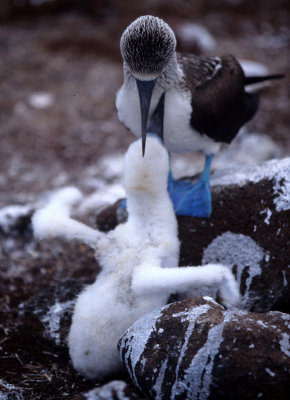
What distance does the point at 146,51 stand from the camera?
7.34 ft

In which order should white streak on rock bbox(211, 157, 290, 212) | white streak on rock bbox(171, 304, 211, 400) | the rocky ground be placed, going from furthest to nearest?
the rocky ground
white streak on rock bbox(211, 157, 290, 212)
white streak on rock bbox(171, 304, 211, 400)

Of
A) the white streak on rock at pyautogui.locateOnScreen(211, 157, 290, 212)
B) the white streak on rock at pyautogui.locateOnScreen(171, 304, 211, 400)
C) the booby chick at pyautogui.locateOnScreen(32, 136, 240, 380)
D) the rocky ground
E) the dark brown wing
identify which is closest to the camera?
the white streak on rock at pyautogui.locateOnScreen(171, 304, 211, 400)

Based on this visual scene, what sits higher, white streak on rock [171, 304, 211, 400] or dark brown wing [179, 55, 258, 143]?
dark brown wing [179, 55, 258, 143]

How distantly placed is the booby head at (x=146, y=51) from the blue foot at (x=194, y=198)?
0.52m

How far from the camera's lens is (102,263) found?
7.98ft

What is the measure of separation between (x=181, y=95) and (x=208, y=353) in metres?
1.52

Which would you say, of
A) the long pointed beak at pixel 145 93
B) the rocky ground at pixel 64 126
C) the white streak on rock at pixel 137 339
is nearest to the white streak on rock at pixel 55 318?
the rocky ground at pixel 64 126

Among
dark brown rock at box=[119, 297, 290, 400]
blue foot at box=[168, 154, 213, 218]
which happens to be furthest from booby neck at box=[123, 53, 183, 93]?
dark brown rock at box=[119, 297, 290, 400]

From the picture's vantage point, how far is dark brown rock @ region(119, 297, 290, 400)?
5.13 feet

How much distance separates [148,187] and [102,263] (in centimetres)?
49

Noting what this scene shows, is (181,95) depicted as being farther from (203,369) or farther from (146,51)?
(203,369)

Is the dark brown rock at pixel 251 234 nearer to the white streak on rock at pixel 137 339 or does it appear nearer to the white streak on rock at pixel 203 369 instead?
the white streak on rock at pixel 137 339

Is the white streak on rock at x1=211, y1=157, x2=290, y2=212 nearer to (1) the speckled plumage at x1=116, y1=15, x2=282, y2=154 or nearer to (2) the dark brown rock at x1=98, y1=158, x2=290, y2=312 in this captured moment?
(2) the dark brown rock at x1=98, y1=158, x2=290, y2=312

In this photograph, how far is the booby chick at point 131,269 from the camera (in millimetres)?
2072
